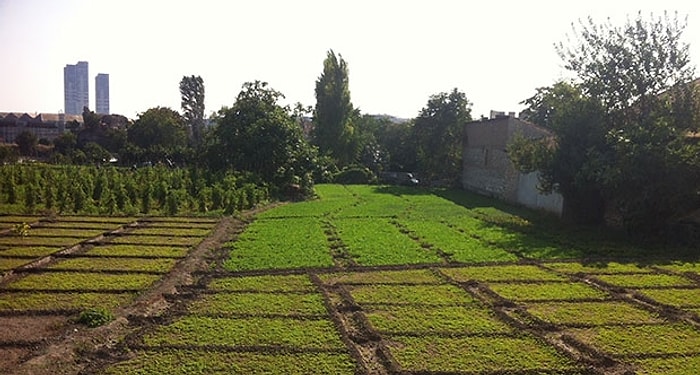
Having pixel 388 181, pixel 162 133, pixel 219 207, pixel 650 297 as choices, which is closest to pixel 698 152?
pixel 650 297

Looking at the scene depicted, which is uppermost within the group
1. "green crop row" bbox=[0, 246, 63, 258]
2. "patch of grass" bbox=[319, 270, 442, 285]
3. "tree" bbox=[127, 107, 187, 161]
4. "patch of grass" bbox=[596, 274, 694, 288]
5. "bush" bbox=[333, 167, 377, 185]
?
"tree" bbox=[127, 107, 187, 161]

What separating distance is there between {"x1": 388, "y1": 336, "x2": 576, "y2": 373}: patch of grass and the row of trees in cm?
1061

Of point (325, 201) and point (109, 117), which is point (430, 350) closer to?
point (325, 201)

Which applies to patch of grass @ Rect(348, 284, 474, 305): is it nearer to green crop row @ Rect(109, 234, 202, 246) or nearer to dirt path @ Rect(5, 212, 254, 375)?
dirt path @ Rect(5, 212, 254, 375)

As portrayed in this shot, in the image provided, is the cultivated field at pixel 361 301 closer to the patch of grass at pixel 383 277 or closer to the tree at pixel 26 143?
Answer: the patch of grass at pixel 383 277

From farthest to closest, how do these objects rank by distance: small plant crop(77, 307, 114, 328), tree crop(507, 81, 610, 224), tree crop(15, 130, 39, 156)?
tree crop(15, 130, 39, 156) → tree crop(507, 81, 610, 224) → small plant crop(77, 307, 114, 328)

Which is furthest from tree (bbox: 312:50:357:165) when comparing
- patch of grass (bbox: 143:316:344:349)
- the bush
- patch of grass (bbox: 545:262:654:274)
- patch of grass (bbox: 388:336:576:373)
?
patch of grass (bbox: 388:336:576:373)

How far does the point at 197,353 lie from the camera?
678 cm

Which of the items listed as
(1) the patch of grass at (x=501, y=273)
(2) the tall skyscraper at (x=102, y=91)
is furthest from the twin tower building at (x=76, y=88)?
(1) the patch of grass at (x=501, y=273)

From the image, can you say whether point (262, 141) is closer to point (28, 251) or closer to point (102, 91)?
point (28, 251)

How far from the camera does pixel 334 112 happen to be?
4666 centimetres

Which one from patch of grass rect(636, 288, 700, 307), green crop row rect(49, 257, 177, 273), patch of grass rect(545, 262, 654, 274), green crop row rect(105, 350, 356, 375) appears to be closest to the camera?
green crop row rect(105, 350, 356, 375)

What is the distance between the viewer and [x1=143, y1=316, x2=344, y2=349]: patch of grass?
7168mm

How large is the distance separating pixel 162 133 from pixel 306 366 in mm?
52461
